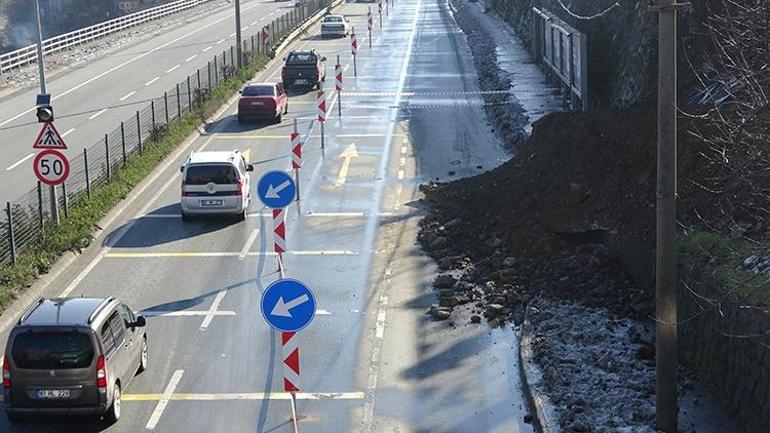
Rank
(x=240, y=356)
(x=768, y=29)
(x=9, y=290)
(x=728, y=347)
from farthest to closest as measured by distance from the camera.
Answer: (x=9, y=290) → (x=240, y=356) → (x=728, y=347) → (x=768, y=29)

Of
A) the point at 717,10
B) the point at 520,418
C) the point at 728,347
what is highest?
the point at 717,10

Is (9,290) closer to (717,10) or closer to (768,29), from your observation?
(768,29)

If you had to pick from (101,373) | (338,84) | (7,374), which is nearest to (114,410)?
(101,373)

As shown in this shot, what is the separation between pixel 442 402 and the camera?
15172 millimetres

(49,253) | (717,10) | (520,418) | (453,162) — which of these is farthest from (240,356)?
(453,162)

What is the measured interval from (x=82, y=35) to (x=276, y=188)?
52.0 metres

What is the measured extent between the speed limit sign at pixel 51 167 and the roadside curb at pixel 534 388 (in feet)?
32.4

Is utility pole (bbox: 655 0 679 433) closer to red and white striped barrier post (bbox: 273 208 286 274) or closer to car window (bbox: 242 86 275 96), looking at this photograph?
red and white striped barrier post (bbox: 273 208 286 274)

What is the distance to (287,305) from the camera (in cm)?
1278

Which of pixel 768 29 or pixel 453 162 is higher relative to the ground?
pixel 768 29

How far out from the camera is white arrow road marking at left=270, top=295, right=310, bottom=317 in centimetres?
1275

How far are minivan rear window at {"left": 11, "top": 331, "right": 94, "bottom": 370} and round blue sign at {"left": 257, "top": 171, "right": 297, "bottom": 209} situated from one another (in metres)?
5.66

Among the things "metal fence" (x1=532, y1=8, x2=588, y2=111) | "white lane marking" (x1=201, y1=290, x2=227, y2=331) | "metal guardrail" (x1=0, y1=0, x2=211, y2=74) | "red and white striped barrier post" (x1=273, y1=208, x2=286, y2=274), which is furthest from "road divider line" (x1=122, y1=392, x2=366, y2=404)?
"metal guardrail" (x1=0, y1=0, x2=211, y2=74)

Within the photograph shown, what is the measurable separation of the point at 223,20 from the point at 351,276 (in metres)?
63.5
